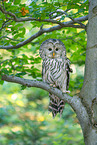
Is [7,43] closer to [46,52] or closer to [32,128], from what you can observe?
[46,52]

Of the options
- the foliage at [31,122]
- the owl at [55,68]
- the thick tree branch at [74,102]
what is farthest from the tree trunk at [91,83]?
the foliage at [31,122]

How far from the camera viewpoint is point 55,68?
2.71m

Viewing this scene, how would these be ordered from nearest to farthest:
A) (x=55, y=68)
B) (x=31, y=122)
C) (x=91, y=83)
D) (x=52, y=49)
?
1. (x=91, y=83)
2. (x=55, y=68)
3. (x=52, y=49)
4. (x=31, y=122)

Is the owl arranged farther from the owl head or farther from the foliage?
the foliage

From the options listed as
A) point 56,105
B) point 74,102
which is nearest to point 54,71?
point 56,105

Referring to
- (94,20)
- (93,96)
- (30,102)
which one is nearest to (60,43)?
(94,20)

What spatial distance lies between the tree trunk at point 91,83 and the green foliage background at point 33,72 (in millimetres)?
260

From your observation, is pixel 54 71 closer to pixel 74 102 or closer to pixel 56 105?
pixel 56 105

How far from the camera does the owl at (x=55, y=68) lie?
2.72 metres

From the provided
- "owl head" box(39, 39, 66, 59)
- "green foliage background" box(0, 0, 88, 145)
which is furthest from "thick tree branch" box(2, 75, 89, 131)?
"owl head" box(39, 39, 66, 59)

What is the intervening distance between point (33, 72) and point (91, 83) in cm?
118

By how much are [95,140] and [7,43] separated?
176 cm

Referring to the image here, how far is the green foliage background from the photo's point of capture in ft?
7.33

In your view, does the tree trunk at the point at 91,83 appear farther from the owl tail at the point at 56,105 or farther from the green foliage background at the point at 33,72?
the owl tail at the point at 56,105
